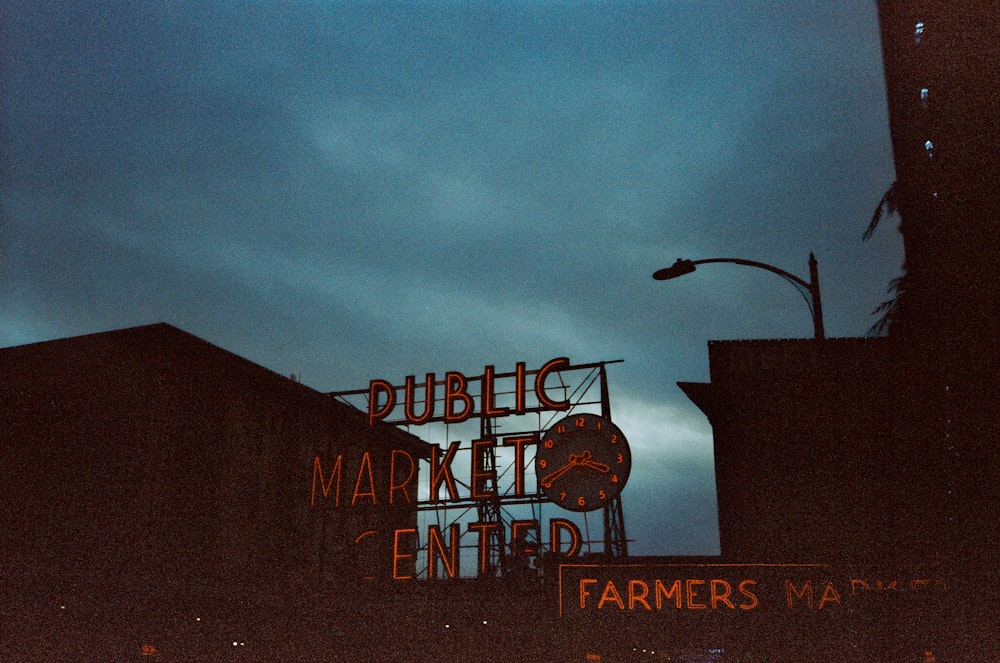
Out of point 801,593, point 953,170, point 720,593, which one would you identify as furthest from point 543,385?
point 953,170

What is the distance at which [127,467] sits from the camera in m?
25.6

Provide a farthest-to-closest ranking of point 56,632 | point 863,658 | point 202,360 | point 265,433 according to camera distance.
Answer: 1. point 265,433
2. point 202,360
3. point 56,632
4. point 863,658

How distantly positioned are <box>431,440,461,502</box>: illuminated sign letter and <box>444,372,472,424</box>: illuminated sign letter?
1.02 m

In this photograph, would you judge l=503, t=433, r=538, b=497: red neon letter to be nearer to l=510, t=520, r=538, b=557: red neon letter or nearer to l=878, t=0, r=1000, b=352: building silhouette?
l=510, t=520, r=538, b=557: red neon letter

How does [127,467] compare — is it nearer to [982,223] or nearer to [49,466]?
[49,466]

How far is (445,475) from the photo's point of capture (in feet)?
95.1

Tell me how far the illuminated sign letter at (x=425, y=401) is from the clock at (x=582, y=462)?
14.5ft

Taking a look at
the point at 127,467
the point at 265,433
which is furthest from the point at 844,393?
the point at 127,467

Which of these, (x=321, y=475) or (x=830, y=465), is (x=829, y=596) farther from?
(x=321, y=475)

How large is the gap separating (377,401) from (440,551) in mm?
Result: 6092

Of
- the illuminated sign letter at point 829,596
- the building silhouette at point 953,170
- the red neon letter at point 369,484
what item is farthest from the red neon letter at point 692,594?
the building silhouette at point 953,170

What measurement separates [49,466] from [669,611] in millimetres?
19579

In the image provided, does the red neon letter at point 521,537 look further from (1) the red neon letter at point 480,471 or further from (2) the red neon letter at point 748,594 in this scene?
(2) the red neon letter at point 748,594

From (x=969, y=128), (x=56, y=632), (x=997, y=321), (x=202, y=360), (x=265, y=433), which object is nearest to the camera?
(x=997, y=321)
